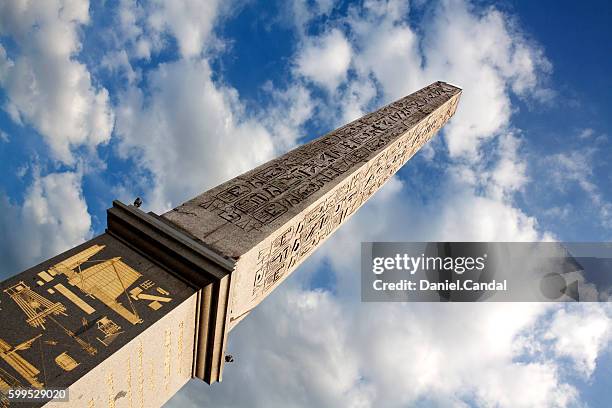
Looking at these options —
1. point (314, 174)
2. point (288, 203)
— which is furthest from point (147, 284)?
point (314, 174)

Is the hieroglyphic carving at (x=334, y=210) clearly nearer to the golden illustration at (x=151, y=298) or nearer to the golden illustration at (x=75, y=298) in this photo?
the golden illustration at (x=151, y=298)

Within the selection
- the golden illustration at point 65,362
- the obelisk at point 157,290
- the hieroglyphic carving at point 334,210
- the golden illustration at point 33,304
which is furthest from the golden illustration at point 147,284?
the hieroglyphic carving at point 334,210

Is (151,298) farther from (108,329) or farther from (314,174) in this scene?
(314,174)

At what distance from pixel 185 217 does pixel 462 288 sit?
5478mm

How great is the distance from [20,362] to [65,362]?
1.09ft

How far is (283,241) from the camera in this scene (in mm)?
6918

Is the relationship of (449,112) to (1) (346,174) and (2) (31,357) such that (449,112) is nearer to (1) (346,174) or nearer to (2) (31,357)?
(1) (346,174)

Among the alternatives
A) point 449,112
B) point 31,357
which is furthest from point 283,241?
point 449,112

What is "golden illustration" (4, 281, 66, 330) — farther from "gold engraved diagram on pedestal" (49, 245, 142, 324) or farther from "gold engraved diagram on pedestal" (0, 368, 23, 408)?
"gold engraved diagram on pedestal" (0, 368, 23, 408)

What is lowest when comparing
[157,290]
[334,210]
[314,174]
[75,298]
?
[75,298]

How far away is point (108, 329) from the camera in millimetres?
4438

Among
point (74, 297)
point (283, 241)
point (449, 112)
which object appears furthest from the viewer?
point (449, 112)

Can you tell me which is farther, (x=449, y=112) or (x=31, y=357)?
(x=449, y=112)

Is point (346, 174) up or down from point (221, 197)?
up
